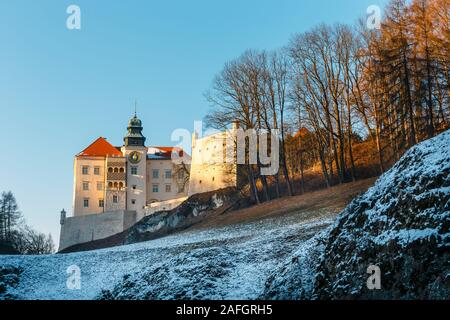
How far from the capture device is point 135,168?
7819cm

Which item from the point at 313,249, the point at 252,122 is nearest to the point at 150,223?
the point at 252,122

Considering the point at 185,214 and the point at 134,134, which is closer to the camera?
the point at 185,214

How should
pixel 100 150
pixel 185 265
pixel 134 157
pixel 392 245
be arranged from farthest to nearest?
pixel 100 150 → pixel 134 157 → pixel 185 265 → pixel 392 245

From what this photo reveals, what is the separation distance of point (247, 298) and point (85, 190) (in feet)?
207

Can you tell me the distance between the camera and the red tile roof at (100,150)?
78375mm

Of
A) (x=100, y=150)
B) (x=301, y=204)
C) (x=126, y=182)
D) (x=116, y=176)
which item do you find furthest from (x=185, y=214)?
(x=100, y=150)

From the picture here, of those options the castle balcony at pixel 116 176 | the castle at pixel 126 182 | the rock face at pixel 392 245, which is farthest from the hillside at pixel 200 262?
the castle balcony at pixel 116 176

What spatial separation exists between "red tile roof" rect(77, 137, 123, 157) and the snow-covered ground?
1819 inches

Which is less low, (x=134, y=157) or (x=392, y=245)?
(x=134, y=157)

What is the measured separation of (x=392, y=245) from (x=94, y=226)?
2292 inches

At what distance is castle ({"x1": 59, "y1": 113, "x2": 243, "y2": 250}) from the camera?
6788cm

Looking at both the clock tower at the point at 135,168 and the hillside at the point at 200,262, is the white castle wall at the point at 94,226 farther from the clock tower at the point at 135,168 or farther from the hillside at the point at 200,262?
the hillside at the point at 200,262

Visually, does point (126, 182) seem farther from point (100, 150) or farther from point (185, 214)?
point (185, 214)
